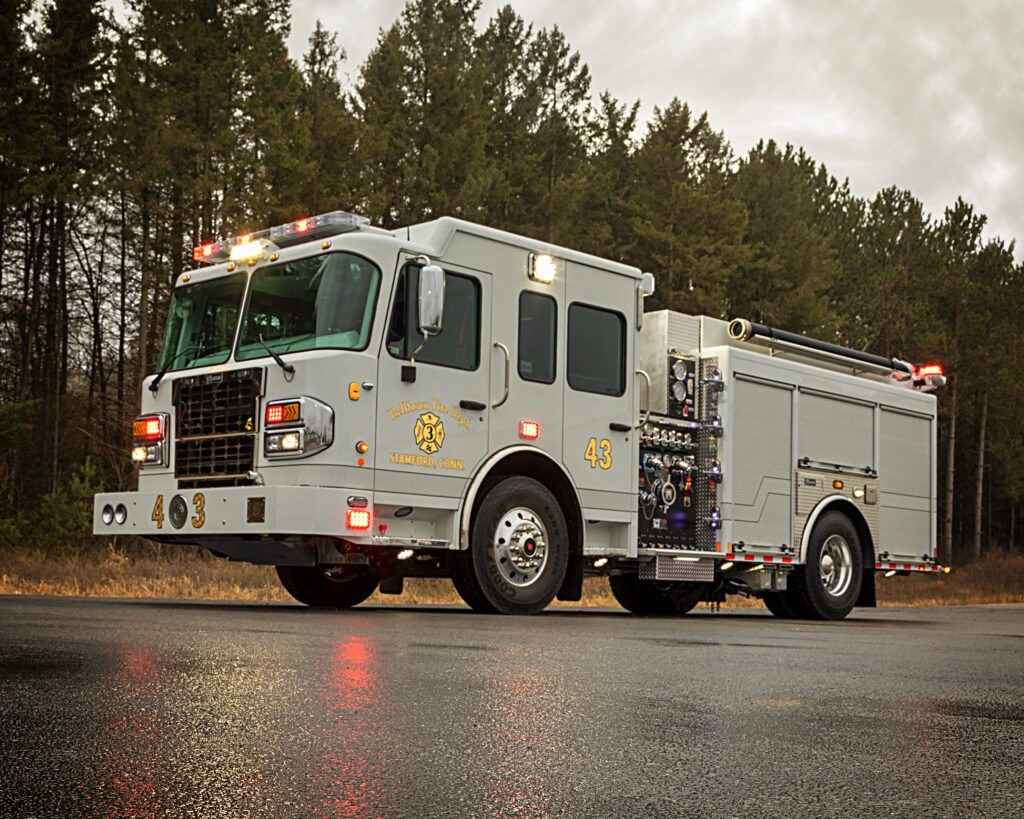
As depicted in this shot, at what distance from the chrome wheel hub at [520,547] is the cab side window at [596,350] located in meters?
1.38

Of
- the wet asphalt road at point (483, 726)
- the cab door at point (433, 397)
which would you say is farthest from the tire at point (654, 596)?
the wet asphalt road at point (483, 726)

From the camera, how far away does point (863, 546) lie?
14727mm

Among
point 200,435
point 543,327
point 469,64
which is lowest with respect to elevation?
point 200,435

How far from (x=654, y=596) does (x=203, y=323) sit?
5871 millimetres

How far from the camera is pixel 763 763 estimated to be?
12.8ft

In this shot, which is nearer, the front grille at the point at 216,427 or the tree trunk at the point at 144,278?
the front grille at the point at 216,427

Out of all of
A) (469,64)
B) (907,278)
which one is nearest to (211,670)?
(469,64)

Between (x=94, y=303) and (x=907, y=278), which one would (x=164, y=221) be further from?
(x=907, y=278)

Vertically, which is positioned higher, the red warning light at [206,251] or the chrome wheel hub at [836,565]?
the red warning light at [206,251]

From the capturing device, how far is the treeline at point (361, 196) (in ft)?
97.2

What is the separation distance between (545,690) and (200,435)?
601 cm

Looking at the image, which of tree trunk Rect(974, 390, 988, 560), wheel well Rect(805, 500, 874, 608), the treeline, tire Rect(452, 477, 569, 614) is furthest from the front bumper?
tree trunk Rect(974, 390, 988, 560)

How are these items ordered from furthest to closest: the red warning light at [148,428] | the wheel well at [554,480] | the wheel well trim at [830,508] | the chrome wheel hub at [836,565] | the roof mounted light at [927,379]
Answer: the roof mounted light at [927,379], the chrome wheel hub at [836,565], the wheel well trim at [830,508], the wheel well at [554,480], the red warning light at [148,428]

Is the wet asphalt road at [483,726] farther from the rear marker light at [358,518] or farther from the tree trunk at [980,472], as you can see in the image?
the tree trunk at [980,472]
